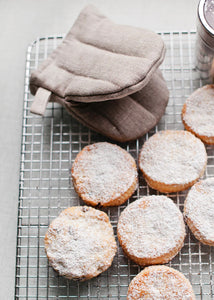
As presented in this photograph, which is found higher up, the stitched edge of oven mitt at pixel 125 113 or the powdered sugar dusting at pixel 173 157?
the stitched edge of oven mitt at pixel 125 113

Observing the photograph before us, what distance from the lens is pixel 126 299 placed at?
4.88 ft

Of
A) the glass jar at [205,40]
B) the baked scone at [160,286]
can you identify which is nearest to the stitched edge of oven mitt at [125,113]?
the glass jar at [205,40]

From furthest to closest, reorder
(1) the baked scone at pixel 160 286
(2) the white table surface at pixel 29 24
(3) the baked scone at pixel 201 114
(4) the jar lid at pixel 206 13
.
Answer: (2) the white table surface at pixel 29 24
(3) the baked scone at pixel 201 114
(4) the jar lid at pixel 206 13
(1) the baked scone at pixel 160 286

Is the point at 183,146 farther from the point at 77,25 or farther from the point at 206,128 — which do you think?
the point at 77,25

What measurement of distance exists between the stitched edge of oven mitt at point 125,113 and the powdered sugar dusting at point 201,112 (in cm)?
10

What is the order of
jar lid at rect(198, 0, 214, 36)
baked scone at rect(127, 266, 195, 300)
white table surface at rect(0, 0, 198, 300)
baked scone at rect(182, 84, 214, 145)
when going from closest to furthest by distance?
baked scone at rect(127, 266, 195, 300), jar lid at rect(198, 0, 214, 36), baked scone at rect(182, 84, 214, 145), white table surface at rect(0, 0, 198, 300)

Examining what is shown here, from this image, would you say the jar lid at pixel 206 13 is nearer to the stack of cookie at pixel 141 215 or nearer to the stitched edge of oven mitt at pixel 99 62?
the stitched edge of oven mitt at pixel 99 62

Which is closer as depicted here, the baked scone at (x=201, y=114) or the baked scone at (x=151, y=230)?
the baked scone at (x=151, y=230)

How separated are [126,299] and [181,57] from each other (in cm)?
97

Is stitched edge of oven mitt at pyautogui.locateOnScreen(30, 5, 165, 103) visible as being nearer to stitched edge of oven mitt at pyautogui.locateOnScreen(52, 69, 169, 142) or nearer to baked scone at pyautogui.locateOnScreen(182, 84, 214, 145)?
stitched edge of oven mitt at pyautogui.locateOnScreen(52, 69, 169, 142)

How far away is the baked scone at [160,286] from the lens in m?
1.40

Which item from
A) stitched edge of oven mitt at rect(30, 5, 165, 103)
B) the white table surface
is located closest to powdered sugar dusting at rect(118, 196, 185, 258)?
stitched edge of oven mitt at rect(30, 5, 165, 103)

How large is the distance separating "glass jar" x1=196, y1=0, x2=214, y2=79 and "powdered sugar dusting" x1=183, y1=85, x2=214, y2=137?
0.09 m

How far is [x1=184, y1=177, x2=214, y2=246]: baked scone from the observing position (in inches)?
58.2
